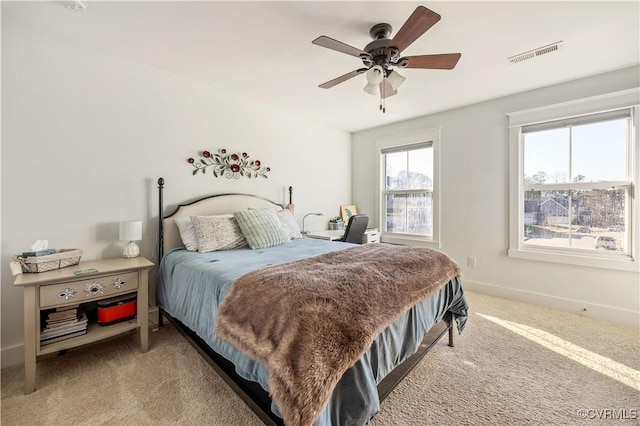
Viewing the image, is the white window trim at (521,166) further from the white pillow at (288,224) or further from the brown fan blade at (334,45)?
the white pillow at (288,224)

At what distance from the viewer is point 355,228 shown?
323 cm

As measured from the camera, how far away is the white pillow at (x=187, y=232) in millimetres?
2354

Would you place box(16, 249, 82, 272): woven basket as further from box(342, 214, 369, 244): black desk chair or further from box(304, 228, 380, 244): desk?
box(342, 214, 369, 244): black desk chair

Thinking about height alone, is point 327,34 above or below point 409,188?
above

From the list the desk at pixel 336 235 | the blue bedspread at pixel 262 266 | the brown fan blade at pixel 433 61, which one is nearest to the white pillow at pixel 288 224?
the blue bedspread at pixel 262 266

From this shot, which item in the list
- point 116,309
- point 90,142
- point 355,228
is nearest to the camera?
point 116,309

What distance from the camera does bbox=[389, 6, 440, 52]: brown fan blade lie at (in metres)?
1.40

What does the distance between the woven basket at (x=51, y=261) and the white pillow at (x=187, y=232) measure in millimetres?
711

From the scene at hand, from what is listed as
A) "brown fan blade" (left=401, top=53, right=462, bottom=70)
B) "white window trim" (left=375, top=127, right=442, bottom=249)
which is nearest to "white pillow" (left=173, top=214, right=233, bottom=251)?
"brown fan blade" (left=401, top=53, right=462, bottom=70)

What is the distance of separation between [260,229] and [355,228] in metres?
1.21

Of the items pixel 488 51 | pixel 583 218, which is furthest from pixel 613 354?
pixel 488 51

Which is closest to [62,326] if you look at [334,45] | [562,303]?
[334,45]

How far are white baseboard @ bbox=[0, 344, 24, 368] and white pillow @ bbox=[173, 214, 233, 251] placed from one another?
1.28 metres

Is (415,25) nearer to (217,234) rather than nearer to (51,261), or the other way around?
(217,234)
